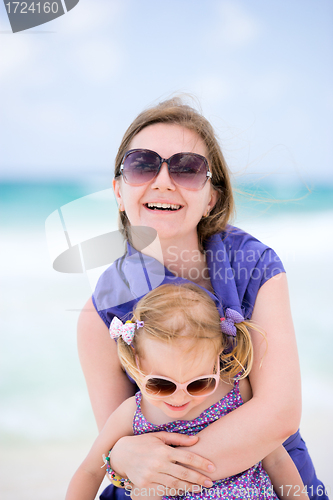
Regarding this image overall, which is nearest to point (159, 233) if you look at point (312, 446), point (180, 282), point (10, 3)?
point (180, 282)

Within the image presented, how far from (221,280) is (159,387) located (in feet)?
1.73

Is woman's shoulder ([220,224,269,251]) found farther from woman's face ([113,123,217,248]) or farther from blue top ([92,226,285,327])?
woman's face ([113,123,217,248])

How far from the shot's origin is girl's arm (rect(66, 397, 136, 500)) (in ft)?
4.79

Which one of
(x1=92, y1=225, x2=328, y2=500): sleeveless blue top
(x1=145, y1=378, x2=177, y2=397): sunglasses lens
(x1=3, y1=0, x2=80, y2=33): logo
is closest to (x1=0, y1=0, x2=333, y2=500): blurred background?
(x1=3, y1=0, x2=80, y2=33): logo

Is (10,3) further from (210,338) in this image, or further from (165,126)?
(210,338)

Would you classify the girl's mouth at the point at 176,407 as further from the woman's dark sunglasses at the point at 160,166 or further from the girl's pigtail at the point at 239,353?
the woman's dark sunglasses at the point at 160,166

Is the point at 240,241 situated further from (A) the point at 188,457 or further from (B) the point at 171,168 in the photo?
(A) the point at 188,457

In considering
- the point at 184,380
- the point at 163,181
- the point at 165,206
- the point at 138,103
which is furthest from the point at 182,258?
the point at 138,103

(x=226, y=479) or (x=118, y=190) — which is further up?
(x=118, y=190)

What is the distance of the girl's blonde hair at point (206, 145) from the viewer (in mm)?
1743

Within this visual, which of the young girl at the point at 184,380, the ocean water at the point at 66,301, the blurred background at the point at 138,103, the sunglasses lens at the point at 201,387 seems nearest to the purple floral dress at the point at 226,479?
the young girl at the point at 184,380

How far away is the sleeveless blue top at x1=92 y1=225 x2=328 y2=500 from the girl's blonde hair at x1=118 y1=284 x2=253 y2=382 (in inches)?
4.3

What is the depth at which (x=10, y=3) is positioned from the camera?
122 inches

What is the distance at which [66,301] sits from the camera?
4656mm
